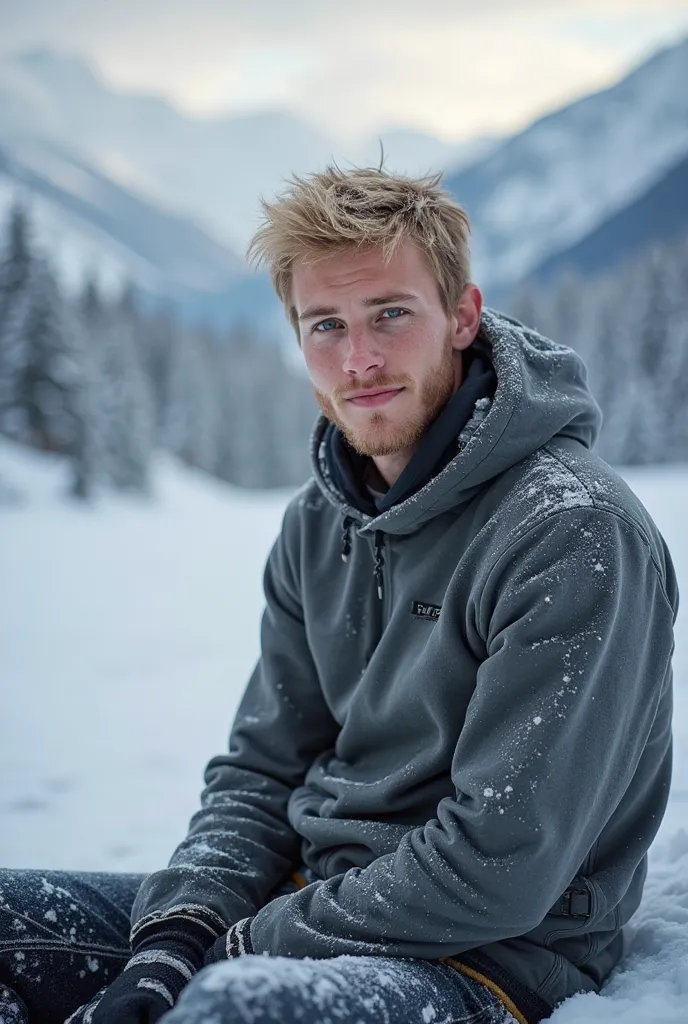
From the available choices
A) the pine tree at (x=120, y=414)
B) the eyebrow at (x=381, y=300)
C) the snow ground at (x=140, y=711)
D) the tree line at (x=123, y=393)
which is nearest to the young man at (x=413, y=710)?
the eyebrow at (x=381, y=300)

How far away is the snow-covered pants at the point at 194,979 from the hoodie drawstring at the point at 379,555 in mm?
921

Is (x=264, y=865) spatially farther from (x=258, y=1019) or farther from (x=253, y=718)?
(x=258, y=1019)

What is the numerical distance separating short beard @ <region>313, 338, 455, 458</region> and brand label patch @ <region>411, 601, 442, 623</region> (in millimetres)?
422

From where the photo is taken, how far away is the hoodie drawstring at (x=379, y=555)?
2062 mm

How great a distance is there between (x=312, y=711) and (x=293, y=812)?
0.31 metres

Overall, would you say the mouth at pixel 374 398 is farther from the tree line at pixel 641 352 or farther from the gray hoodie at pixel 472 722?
the tree line at pixel 641 352

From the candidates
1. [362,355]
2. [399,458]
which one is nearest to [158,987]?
[399,458]

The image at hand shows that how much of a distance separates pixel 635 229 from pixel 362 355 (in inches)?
1590

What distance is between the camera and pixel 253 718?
242 cm

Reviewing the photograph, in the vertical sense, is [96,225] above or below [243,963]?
above

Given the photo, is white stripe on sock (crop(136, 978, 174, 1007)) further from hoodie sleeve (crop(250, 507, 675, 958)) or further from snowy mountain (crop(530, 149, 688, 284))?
snowy mountain (crop(530, 149, 688, 284))

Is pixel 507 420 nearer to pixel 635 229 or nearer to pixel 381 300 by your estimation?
pixel 381 300

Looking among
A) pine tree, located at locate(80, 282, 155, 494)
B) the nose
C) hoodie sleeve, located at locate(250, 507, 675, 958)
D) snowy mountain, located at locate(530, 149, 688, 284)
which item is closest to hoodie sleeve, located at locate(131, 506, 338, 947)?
hoodie sleeve, located at locate(250, 507, 675, 958)

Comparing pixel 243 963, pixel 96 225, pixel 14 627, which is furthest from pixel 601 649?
pixel 96 225
